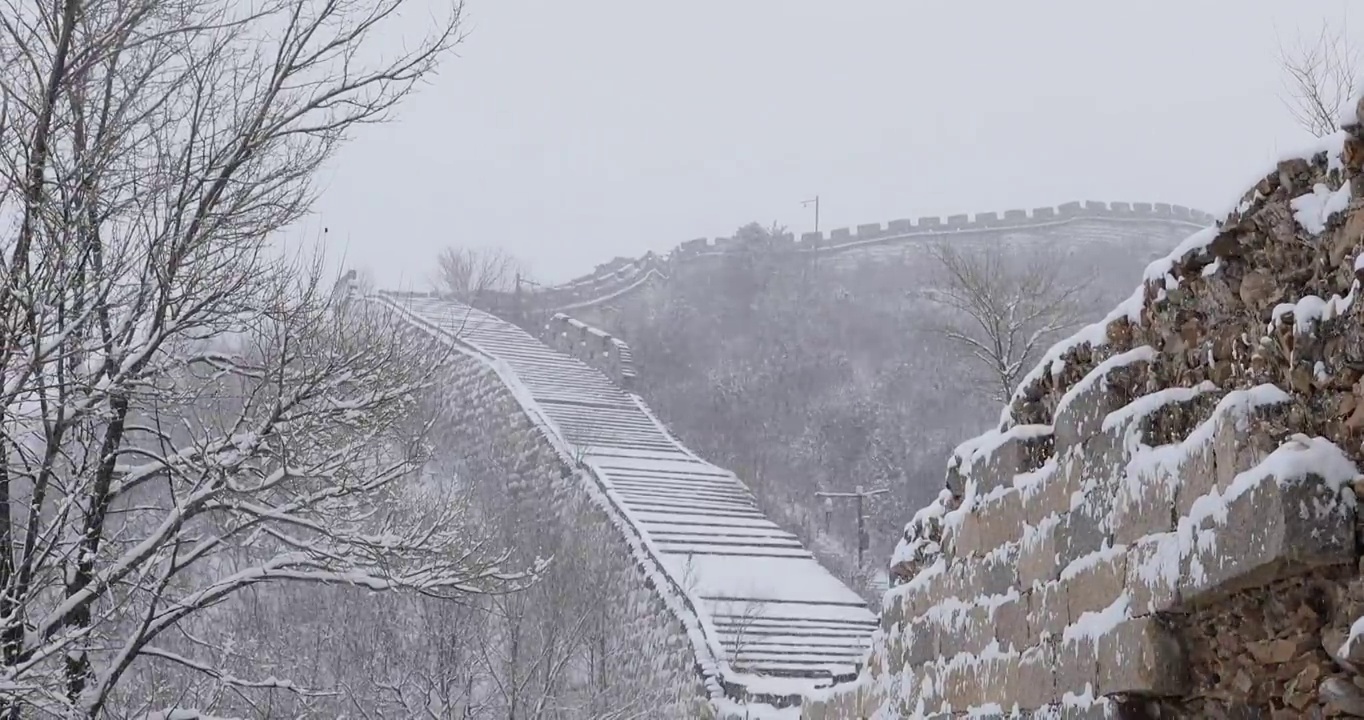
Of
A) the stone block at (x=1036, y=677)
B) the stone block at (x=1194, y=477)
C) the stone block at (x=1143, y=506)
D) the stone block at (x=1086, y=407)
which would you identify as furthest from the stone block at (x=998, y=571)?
the stone block at (x=1194, y=477)

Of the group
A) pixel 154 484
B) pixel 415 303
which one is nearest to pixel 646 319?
pixel 415 303

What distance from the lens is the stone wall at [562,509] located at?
14.9m

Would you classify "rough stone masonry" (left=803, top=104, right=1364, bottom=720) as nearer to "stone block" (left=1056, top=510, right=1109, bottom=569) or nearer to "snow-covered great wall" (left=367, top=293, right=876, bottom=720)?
"stone block" (left=1056, top=510, right=1109, bottom=569)

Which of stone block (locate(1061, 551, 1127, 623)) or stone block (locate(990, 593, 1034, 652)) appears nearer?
stone block (locate(1061, 551, 1127, 623))

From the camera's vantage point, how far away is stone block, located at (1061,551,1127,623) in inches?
155

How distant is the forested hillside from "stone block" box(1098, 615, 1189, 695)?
694 inches

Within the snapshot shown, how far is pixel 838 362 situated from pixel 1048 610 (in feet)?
92.6

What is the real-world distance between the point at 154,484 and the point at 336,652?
5.92m

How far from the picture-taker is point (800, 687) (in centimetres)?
1255

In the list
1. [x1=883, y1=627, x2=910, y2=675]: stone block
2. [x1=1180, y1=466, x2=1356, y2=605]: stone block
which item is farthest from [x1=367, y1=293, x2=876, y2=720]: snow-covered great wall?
[x1=1180, y1=466, x2=1356, y2=605]: stone block

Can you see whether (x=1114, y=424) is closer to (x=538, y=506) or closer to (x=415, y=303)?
(x=538, y=506)

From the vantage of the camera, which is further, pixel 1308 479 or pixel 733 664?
pixel 733 664

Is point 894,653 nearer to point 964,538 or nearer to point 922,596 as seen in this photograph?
point 922,596

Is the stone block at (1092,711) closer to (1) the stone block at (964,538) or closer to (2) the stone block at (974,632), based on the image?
(2) the stone block at (974,632)
